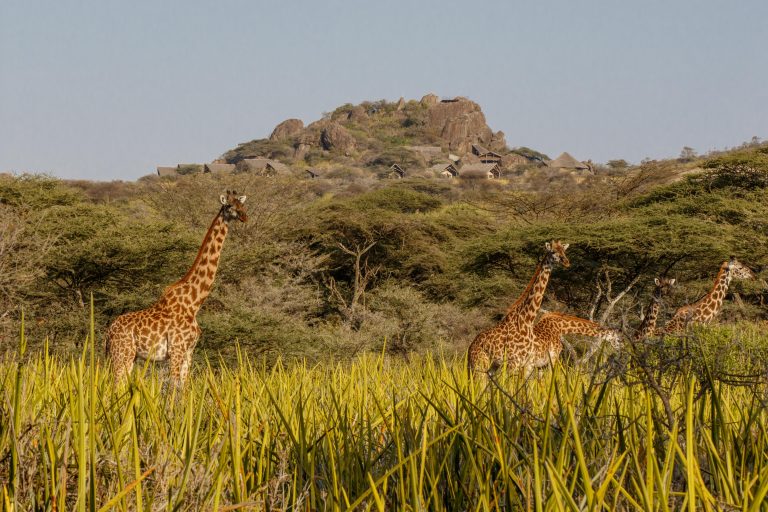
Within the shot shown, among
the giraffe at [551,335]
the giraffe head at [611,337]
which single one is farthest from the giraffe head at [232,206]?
the giraffe head at [611,337]

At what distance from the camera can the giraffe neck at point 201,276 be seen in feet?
25.9

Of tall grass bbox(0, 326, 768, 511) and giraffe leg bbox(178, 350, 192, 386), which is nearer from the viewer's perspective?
tall grass bbox(0, 326, 768, 511)

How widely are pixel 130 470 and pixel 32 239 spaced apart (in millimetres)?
13317

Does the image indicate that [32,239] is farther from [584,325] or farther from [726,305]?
[726,305]

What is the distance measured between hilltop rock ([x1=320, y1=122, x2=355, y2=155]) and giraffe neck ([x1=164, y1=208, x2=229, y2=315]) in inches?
3670

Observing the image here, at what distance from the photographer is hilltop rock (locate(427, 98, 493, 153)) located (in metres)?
107

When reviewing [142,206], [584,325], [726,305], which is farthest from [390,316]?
[142,206]

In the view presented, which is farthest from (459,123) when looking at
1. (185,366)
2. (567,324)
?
(185,366)

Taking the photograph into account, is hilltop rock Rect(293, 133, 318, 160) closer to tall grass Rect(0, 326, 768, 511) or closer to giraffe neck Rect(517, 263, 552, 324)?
giraffe neck Rect(517, 263, 552, 324)

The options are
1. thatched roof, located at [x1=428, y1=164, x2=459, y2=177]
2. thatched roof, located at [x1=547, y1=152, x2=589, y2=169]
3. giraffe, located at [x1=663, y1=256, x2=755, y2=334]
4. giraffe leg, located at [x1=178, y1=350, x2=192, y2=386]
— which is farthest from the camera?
thatched roof, located at [x1=547, y1=152, x2=589, y2=169]

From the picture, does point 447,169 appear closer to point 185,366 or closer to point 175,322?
point 175,322

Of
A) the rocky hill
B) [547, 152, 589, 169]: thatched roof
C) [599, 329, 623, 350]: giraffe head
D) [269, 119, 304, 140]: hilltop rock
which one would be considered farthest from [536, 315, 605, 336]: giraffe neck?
[269, 119, 304, 140]: hilltop rock

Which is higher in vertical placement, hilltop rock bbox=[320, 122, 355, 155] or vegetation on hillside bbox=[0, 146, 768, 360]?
hilltop rock bbox=[320, 122, 355, 155]

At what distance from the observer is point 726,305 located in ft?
65.6
